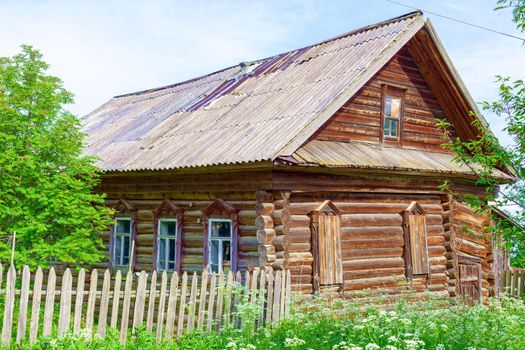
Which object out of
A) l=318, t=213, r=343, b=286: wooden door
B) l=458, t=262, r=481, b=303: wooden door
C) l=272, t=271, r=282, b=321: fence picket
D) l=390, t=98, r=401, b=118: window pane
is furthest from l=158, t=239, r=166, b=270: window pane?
l=458, t=262, r=481, b=303: wooden door

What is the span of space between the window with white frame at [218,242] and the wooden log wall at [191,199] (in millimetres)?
288

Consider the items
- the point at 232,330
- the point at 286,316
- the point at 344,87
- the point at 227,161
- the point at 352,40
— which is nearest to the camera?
the point at 232,330

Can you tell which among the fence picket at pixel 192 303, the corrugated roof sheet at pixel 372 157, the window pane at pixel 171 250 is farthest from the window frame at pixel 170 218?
the fence picket at pixel 192 303

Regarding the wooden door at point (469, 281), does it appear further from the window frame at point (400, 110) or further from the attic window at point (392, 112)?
the attic window at point (392, 112)

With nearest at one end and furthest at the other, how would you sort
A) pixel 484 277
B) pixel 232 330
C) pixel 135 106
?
pixel 232 330 → pixel 484 277 → pixel 135 106

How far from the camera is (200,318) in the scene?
9.89 meters

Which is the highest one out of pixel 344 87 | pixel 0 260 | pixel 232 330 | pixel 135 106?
pixel 135 106

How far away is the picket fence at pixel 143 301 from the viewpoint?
8297mm

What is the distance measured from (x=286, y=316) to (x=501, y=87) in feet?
17.4

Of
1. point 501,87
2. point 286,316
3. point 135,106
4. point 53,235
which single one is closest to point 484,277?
point 286,316

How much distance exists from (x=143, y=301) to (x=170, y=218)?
19.1ft

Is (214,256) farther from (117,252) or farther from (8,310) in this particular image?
(8,310)

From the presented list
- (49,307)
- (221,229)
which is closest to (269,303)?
(221,229)

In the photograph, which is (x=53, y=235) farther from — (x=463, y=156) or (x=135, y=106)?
(x=135, y=106)
